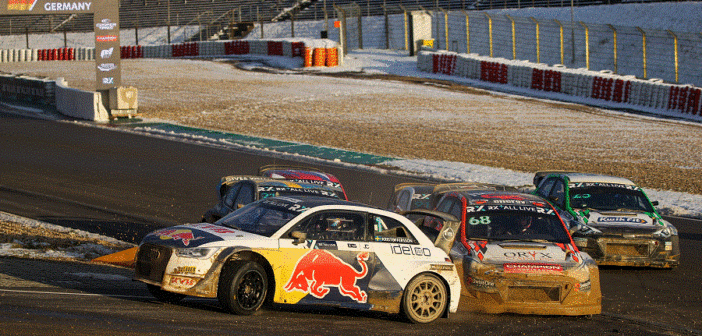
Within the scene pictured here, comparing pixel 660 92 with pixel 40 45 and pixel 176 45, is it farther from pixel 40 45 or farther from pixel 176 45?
pixel 40 45

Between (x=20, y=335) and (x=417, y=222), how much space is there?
197 inches

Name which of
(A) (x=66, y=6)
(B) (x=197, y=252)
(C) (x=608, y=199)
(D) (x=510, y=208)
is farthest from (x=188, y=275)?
(A) (x=66, y=6)

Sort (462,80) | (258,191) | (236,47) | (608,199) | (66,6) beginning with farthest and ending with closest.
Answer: (236,47), (462,80), (66,6), (608,199), (258,191)

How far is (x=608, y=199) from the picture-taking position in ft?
46.4

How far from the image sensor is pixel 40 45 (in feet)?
245

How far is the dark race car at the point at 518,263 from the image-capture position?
9.91 m

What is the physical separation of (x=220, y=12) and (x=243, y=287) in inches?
2652

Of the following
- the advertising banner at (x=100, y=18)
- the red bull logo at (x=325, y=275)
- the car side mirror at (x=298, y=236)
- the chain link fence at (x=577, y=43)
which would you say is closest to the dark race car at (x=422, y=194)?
the red bull logo at (x=325, y=275)

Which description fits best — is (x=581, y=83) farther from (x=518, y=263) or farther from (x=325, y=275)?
(x=325, y=275)

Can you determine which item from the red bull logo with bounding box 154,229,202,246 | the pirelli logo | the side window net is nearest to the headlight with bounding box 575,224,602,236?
the side window net

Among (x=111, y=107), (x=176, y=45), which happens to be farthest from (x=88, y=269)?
(x=176, y=45)

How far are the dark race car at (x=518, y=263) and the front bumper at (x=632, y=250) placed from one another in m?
2.15

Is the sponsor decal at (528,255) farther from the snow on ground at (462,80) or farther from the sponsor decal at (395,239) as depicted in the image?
the snow on ground at (462,80)

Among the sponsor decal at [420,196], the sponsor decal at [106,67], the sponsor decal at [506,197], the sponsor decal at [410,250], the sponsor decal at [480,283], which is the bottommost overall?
the sponsor decal at [480,283]
